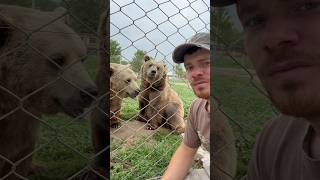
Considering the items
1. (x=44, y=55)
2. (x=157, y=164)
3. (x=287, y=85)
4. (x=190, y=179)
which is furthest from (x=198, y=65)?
(x=157, y=164)

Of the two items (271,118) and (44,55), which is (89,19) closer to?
(44,55)

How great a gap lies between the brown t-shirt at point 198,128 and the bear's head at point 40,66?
1.20 metres

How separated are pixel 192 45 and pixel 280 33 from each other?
3.67 feet

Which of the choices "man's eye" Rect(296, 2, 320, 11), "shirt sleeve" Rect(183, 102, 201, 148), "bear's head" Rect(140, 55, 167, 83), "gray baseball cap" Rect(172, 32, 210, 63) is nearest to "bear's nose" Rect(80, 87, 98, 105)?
"man's eye" Rect(296, 2, 320, 11)

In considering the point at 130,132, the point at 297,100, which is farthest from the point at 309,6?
the point at 130,132

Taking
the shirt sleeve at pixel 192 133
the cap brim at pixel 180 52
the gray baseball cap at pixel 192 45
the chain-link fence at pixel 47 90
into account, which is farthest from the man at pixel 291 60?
the shirt sleeve at pixel 192 133

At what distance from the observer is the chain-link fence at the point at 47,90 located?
94 cm

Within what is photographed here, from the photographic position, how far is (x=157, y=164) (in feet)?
11.7

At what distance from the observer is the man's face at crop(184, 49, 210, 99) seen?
6.88ft

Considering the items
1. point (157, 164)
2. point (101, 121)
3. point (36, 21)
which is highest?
point (36, 21)

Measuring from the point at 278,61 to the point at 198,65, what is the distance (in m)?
1.20

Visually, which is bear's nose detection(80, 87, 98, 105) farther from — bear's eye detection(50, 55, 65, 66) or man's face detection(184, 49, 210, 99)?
man's face detection(184, 49, 210, 99)

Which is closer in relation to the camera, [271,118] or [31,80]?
[31,80]

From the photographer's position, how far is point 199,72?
2127mm
